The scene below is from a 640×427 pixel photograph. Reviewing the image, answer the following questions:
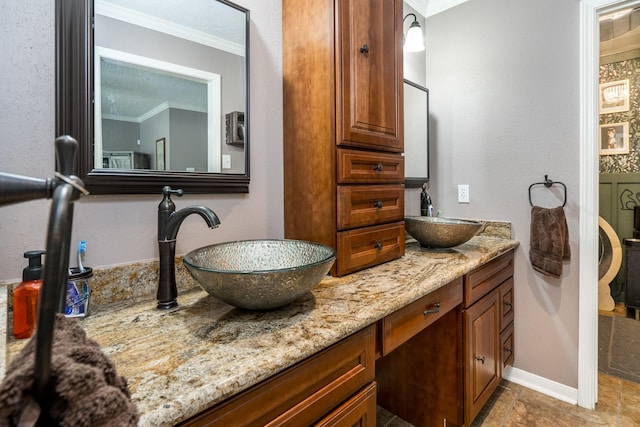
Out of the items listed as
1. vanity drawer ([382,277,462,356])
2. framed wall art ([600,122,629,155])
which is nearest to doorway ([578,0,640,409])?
vanity drawer ([382,277,462,356])

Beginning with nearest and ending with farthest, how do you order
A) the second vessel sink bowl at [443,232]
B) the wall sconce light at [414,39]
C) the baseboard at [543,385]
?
the second vessel sink bowl at [443,232] → the baseboard at [543,385] → the wall sconce light at [414,39]

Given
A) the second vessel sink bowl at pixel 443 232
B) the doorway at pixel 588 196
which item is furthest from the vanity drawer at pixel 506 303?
the second vessel sink bowl at pixel 443 232

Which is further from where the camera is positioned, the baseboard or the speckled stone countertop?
the baseboard

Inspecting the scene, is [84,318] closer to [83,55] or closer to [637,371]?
[83,55]

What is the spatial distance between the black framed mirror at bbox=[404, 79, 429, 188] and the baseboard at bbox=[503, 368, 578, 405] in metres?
1.26

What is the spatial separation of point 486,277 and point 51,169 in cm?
172

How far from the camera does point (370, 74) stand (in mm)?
1220

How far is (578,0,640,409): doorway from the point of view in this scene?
62.9 inches

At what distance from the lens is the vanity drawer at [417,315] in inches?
36.9

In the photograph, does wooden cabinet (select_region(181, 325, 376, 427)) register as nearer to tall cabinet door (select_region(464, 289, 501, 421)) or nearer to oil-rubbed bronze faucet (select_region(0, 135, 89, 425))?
oil-rubbed bronze faucet (select_region(0, 135, 89, 425))

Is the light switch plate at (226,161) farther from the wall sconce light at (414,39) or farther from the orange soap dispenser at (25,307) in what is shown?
the wall sconce light at (414,39)

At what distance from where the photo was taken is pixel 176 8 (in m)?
1.02

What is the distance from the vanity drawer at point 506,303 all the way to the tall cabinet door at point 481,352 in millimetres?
78

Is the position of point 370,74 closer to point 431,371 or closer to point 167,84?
point 167,84
